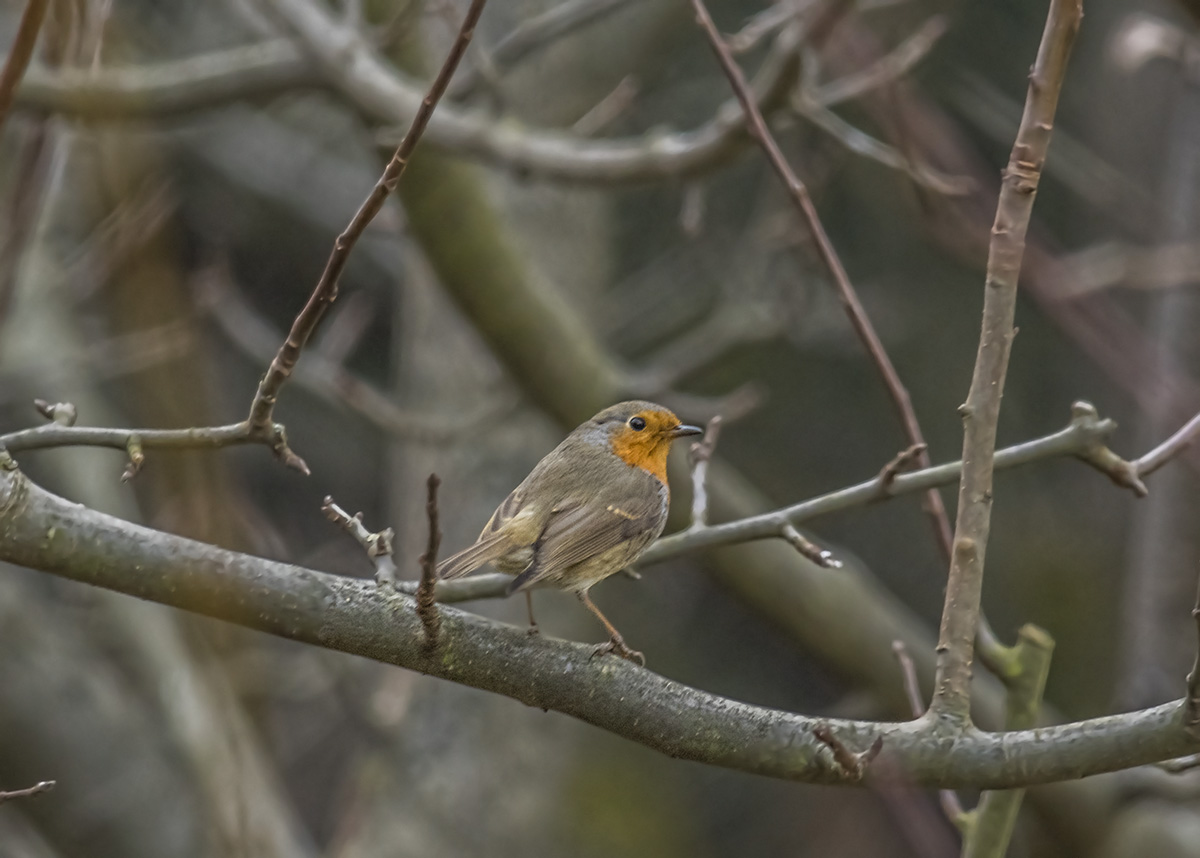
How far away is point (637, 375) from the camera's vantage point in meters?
4.96

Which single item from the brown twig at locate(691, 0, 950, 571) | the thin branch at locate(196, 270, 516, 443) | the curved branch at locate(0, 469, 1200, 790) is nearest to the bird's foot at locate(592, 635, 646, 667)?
the curved branch at locate(0, 469, 1200, 790)

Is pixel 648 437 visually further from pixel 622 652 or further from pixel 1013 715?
pixel 1013 715

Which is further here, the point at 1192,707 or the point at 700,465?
the point at 700,465

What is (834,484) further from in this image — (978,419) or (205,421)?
(205,421)

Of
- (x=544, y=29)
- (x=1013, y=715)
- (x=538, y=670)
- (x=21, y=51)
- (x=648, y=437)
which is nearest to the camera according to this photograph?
(x=21, y=51)

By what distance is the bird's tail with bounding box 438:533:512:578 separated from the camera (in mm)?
2412

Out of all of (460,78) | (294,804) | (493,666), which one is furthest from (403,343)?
(493,666)

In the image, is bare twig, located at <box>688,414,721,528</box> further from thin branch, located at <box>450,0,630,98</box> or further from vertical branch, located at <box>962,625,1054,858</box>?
thin branch, located at <box>450,0,630,98</box>

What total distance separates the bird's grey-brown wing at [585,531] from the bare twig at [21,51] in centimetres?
139

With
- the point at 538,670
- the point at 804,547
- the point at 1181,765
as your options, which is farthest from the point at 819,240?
the point at 1181,765

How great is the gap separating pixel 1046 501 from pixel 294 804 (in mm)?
4893

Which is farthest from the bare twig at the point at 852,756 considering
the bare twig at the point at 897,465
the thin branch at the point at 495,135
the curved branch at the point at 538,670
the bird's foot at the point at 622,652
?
the thin branch at the point at 495,135

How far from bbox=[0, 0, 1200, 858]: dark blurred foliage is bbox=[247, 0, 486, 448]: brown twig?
48 centimetres

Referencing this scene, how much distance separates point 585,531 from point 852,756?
951 millimetres
